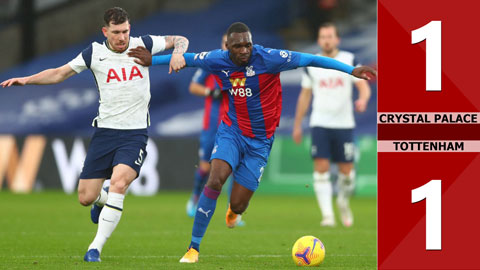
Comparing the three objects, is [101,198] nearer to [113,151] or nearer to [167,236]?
[113,151]

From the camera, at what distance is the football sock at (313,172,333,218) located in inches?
469

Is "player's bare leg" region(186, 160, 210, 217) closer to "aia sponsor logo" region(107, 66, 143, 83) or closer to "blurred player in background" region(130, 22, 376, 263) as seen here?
"blurred player in background" region(130, 22, 376, 263)

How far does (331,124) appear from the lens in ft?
39.4

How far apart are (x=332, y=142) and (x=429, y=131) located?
6255 mm

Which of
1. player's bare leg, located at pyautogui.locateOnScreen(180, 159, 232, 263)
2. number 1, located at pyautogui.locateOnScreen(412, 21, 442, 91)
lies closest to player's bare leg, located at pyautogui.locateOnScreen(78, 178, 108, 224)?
player's bare leg, located at pyautogui.locateOnScreen(180, 159, 232, 263)

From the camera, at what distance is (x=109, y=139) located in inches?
330

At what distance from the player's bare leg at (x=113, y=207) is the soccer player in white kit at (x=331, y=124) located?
4.32 m

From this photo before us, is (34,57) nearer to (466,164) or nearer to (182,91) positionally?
(182,91)

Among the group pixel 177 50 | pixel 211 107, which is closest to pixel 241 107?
pixel 177 50

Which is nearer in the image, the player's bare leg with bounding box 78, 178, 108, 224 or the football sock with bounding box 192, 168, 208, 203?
the player's bare leg with bounding box 78, 178, 108, 224

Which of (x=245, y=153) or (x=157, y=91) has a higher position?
(x=157, y=91)

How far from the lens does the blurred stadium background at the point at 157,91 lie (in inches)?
705

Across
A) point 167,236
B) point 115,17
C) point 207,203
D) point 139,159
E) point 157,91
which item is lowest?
point 167,236

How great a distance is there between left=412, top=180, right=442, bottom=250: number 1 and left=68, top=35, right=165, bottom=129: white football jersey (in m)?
3.31
